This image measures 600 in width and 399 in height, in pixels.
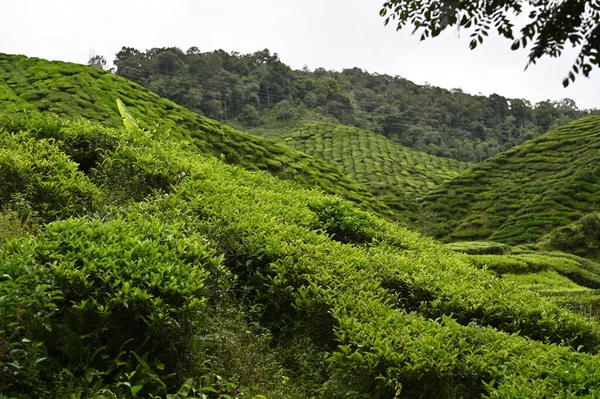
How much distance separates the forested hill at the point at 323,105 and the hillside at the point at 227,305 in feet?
161

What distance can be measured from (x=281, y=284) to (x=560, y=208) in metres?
27.6

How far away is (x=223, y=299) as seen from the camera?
4.57m

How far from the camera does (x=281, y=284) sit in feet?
16.3

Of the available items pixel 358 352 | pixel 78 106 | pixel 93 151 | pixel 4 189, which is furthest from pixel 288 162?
pixel 358 352

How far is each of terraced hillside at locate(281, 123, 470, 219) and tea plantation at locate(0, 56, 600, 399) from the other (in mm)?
28692

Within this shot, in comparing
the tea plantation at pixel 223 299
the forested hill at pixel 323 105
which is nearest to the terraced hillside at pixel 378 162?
the forested hill at pixel 323 105

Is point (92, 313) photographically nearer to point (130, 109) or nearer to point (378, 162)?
point (130, 109)

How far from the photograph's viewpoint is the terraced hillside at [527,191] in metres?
28.3

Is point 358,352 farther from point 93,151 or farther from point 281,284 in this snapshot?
point 93,151

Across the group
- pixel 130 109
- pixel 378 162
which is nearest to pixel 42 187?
pixel 130 109

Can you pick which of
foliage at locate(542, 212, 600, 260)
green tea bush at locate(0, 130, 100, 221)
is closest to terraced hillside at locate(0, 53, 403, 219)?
foliage at locate(542, 212, 600, 260)

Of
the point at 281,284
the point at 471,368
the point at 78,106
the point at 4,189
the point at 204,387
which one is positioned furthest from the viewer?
the point at 78,106

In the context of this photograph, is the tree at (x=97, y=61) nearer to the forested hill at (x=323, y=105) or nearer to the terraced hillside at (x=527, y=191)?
the forested hill at (x=323, y=105)

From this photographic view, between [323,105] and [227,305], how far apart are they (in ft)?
210
